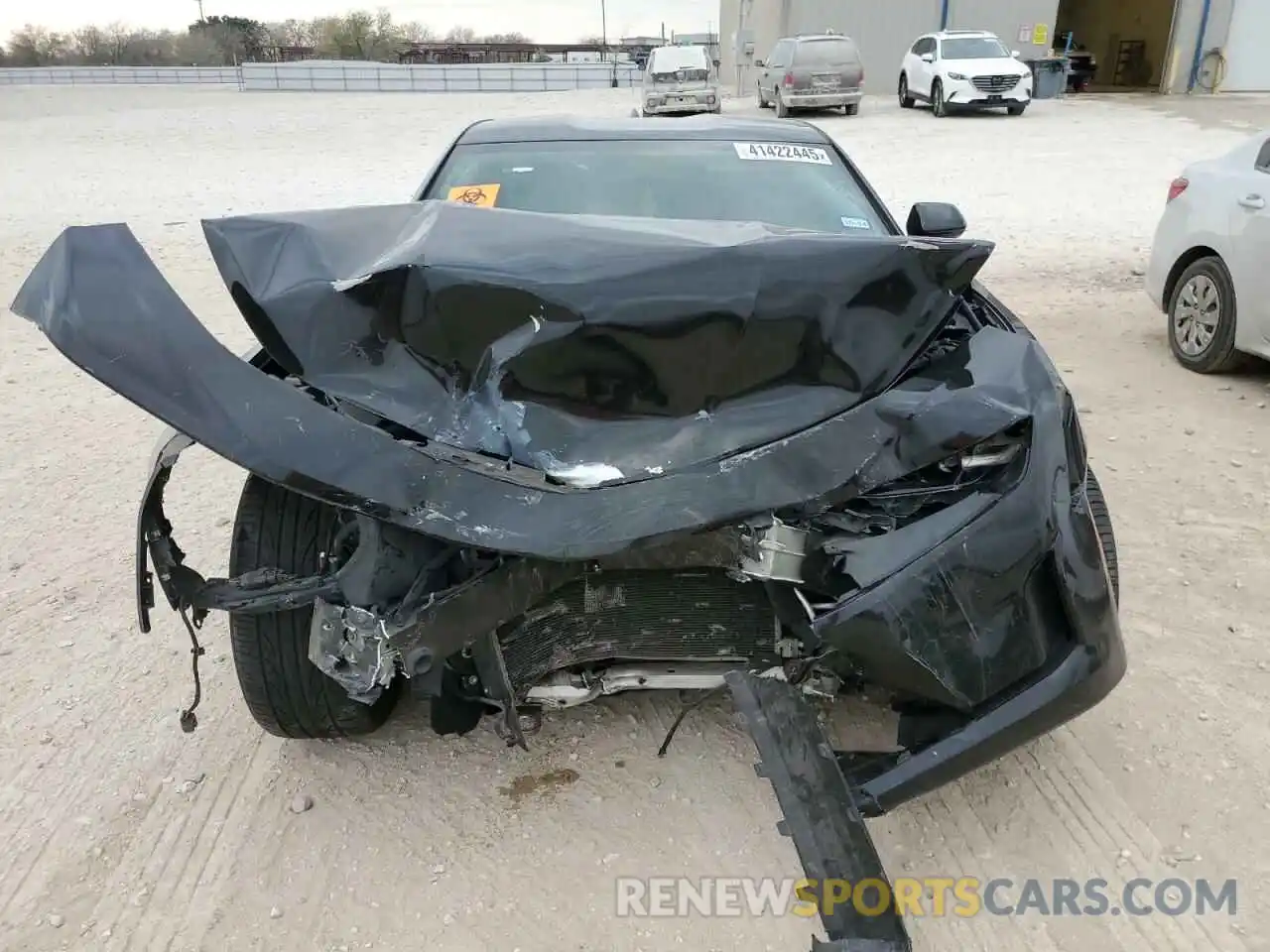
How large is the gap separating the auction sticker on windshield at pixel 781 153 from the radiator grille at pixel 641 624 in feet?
6.68

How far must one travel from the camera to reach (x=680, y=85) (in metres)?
22.9

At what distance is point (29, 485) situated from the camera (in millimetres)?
4438

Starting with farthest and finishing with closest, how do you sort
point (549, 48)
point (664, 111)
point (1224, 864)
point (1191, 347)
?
1. point (549, 48)
2. point (664, 111)
3. point (1191, 347)
4. point (1224, 864)

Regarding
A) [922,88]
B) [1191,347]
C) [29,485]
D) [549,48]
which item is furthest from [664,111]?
[549,48]

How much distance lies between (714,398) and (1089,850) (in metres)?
1.46

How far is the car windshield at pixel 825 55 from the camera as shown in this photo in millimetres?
21188

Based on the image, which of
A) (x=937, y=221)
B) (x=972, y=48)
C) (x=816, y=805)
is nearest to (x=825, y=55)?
(x=972, y=48)

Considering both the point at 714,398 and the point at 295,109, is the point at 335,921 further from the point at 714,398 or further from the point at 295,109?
the point at 295,109

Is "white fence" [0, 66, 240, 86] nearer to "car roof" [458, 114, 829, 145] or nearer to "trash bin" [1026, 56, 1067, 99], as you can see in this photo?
"trash bin" [1026, 56, 1067, 99]

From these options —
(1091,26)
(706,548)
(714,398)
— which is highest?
(1091,26)

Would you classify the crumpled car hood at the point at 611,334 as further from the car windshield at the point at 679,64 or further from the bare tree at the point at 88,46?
the bare tree at the point at 88,46

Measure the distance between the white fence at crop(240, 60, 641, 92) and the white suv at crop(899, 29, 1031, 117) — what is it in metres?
19.1

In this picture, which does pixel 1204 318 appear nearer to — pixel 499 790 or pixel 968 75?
pixel 499 790

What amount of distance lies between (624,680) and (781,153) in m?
2.27
